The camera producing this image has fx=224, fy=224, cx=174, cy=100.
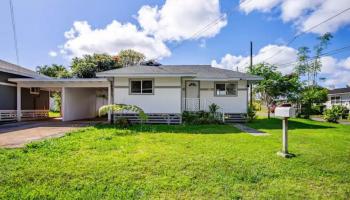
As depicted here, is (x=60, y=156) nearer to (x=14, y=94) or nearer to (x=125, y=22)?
(x=14, y=94)

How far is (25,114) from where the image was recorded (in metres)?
15.6

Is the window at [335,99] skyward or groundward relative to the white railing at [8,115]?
skyward

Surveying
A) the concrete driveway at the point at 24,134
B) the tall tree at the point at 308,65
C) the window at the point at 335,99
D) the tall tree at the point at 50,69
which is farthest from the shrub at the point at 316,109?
the tall tree at the point at 50,69

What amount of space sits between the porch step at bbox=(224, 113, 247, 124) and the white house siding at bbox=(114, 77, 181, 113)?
3.44 m

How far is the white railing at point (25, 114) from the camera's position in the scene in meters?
13.7

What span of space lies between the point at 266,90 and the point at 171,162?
17.4 m

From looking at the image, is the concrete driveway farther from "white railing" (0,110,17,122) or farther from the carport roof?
the carport roof

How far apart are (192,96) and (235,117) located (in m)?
3.15

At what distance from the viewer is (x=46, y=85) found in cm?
1480

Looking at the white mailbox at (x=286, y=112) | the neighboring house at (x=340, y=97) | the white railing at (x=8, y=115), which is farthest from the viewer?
the neighboring house at (x=340, y=97)

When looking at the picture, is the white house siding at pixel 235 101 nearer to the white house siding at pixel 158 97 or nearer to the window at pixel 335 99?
the white house siding at pixel 158 97

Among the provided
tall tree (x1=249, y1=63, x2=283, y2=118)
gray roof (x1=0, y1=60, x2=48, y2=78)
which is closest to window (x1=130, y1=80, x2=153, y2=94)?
gray roof (x1=0, y1=60, x2=48, y2=78)

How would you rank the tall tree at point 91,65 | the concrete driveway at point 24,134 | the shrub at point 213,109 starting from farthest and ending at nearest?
the tall tree at point 91,65
the shrub at point 213,109
the concrete driveway at point 24,134

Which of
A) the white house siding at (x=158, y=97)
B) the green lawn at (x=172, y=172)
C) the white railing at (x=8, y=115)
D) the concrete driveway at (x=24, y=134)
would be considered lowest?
the green lawn at (x=172, y=172)
